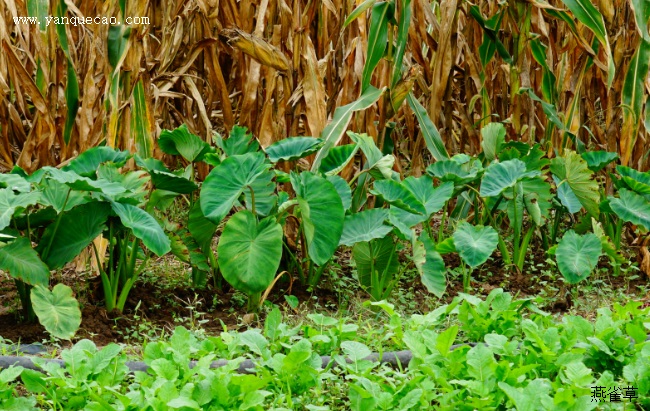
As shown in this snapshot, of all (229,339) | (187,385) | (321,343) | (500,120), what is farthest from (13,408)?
(500,120)

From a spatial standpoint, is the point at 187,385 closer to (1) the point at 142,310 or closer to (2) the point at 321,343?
(2) the point at 321,343

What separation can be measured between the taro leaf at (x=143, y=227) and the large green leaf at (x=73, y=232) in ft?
0.21

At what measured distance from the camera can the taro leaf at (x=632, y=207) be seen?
3.07 m

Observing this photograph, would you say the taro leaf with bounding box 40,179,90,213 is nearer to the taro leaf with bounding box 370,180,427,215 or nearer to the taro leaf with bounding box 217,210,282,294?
the taro leaf with bounding box 217,210,282,294

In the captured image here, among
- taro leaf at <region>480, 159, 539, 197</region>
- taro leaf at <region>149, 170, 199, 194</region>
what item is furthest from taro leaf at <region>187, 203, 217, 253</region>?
taro leaf at <region>480, 159, 539, 197</region>

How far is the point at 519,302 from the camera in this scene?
2473 millimetres

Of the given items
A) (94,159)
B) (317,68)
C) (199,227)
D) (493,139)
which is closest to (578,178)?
(493,139)

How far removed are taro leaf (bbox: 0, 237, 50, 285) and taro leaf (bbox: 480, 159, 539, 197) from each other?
4.94 ft

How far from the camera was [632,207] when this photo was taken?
3119mm

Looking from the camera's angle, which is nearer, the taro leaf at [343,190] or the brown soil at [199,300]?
the brown soil at [199,300]

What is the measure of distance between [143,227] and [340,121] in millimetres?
925

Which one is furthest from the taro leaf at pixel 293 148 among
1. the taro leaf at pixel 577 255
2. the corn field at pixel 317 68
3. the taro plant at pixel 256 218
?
the taro leaf at pixel 577 255

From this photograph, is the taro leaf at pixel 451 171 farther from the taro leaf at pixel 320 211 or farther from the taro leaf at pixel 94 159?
the taro leaf at pixel 94 159

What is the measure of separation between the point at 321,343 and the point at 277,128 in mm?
1256
